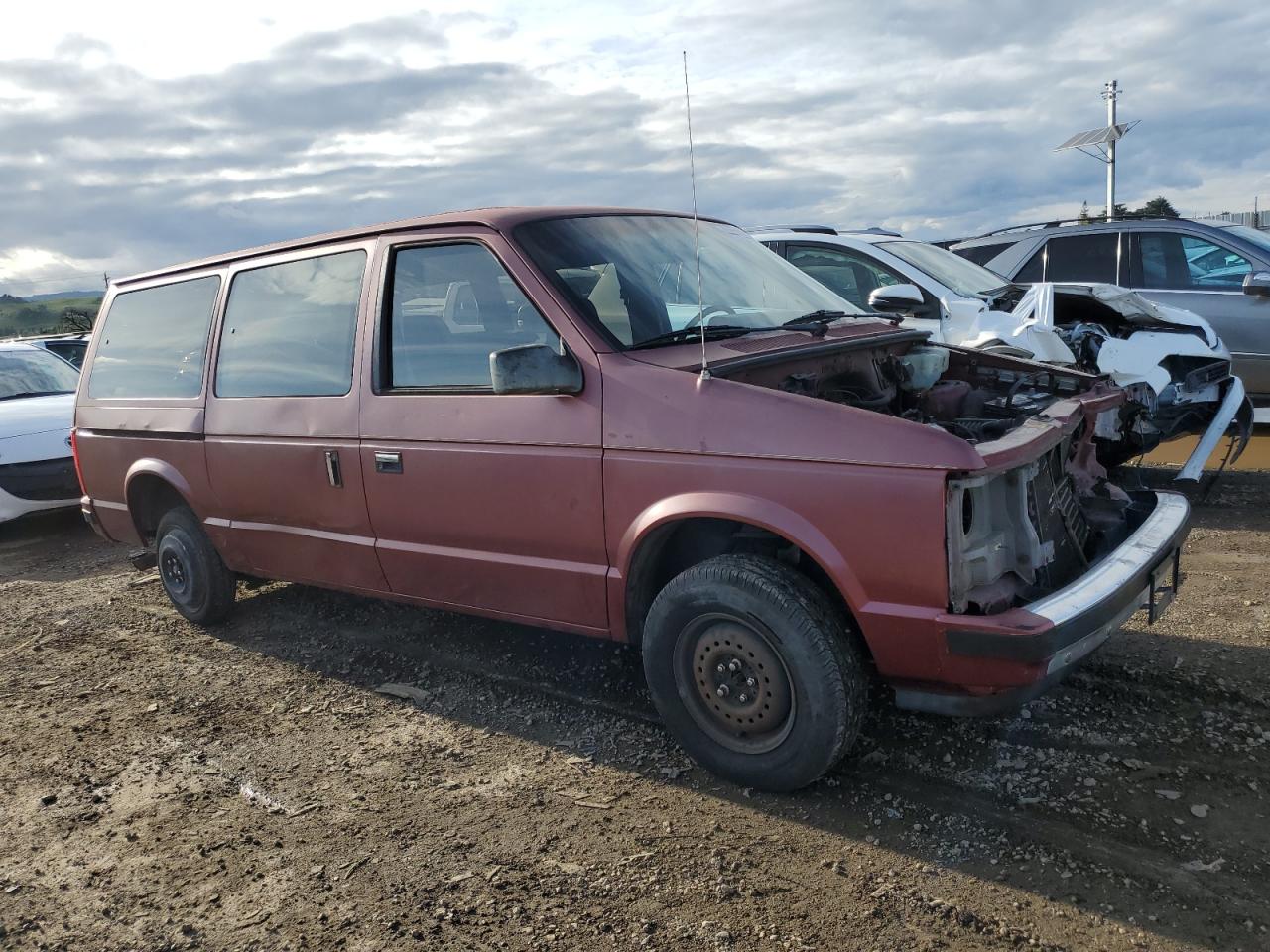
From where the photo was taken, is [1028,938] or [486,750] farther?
[486,750]

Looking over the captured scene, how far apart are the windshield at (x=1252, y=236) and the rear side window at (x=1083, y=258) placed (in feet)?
3.03

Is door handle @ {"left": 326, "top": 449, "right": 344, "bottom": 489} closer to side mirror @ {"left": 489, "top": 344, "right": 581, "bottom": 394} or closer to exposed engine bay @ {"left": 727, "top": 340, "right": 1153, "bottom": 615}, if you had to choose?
side mirror @ {"left": 489, "top": 344, "right": 581, "bottom": 394}

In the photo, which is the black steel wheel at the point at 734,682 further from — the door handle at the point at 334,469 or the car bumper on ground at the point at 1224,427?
the car bumper on ground at the point at 1224,427

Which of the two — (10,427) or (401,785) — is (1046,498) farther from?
(10,427)

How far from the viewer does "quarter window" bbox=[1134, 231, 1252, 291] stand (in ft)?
26.7

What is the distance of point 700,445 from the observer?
320cm

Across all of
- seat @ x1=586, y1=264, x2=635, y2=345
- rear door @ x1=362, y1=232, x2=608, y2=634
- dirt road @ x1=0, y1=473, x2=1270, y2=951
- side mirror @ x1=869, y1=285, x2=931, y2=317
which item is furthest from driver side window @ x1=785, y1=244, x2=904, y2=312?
rear door @ x1=362, y1=232, x2=608, y2=634

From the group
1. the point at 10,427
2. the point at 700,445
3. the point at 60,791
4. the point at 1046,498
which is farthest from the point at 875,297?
the point at 10,427

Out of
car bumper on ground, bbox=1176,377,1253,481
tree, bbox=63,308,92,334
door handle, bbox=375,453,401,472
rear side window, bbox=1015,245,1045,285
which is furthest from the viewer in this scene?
tree, bbox=63,308,92,334

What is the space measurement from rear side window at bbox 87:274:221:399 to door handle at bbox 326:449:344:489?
1.22m

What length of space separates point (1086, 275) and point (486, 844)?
7.54m

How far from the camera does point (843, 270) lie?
25.0 ft

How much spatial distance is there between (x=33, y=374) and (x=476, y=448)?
8.19m

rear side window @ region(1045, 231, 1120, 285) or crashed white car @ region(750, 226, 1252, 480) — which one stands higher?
rear side window @ region(1045, 231, 1120, 285)
